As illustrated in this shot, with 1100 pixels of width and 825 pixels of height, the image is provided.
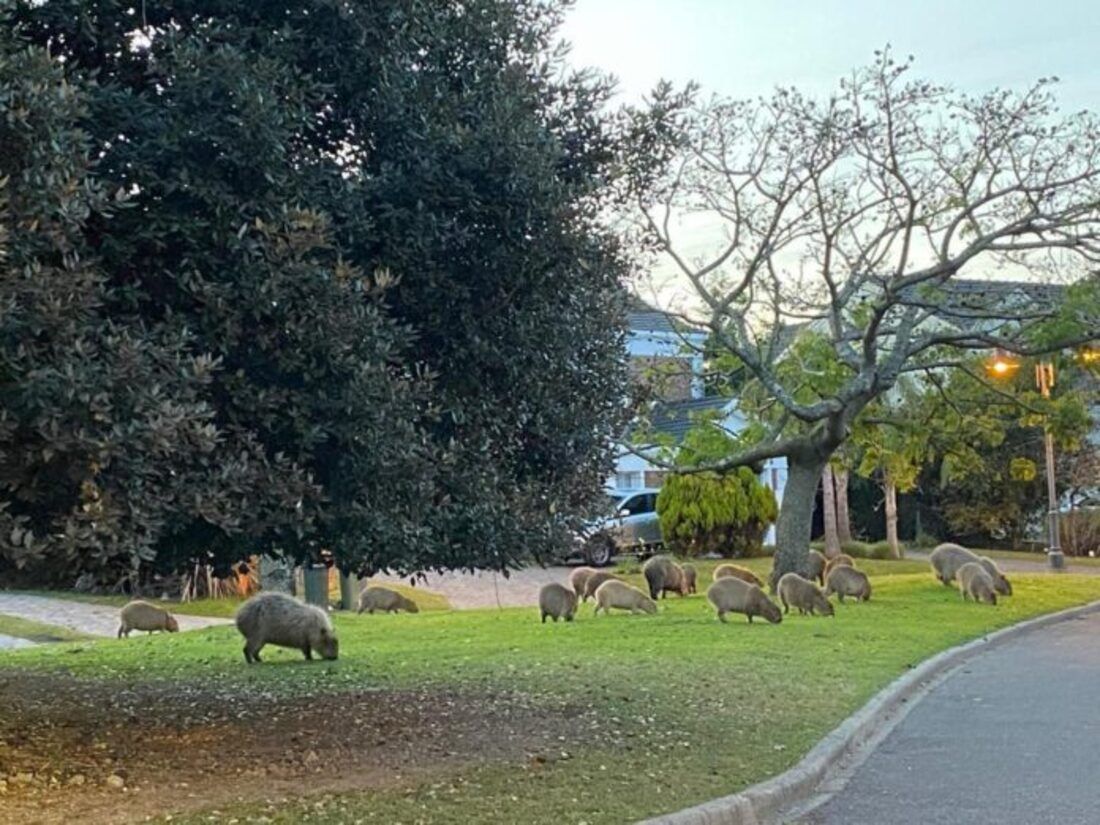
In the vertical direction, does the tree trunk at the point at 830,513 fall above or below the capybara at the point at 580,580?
above

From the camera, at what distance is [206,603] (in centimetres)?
2567

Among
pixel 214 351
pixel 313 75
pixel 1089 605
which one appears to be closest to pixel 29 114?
pixel 214 351

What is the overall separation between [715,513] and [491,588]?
6624 millimetres

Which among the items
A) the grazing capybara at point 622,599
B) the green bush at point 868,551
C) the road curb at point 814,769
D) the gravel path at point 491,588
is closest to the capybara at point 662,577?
the grazing capybara at point 622,599

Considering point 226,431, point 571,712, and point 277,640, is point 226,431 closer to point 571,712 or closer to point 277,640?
point 571,712

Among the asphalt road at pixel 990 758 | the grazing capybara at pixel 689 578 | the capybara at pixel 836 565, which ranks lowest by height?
the asphalt road at pixel 990 758

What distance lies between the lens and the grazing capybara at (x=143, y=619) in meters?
19.0

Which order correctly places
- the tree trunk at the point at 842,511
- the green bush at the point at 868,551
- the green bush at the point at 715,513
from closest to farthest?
the green bush at the point at 715,513 → the green bush at the point at 868,551 → the tree trunk at the point at 842,511

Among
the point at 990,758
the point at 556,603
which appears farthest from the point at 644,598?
the point at 990,758

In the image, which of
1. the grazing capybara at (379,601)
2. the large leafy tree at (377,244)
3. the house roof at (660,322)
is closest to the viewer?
the large leafy tree at (377,244)

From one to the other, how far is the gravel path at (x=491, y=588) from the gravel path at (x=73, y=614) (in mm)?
5038

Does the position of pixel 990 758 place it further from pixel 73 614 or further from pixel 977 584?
pixel 73 614

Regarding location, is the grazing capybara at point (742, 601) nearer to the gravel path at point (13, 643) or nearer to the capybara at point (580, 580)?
the capybara at point (580, 580)

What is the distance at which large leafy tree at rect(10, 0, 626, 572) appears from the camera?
691 cm
